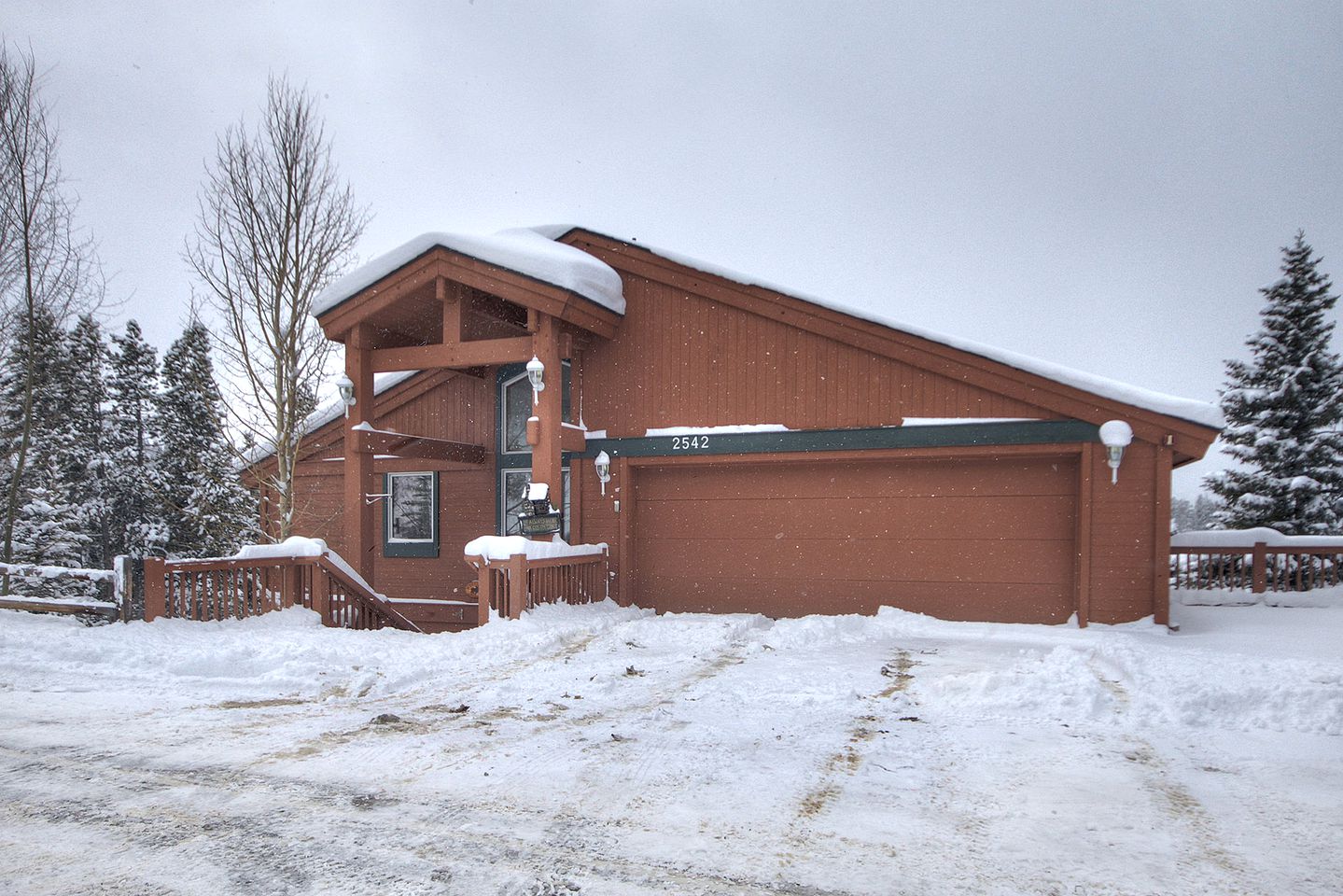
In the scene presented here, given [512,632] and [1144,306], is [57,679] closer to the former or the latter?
[512,632]

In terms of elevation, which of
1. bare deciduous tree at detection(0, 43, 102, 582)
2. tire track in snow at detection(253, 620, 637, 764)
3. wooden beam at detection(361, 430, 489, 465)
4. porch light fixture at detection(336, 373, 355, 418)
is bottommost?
tire track in snow at detection(253, 620, 637, 764)

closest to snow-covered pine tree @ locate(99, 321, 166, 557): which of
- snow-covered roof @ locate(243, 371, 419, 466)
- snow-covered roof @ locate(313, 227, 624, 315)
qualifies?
snow-covered roof @ locate(243, 371, 419, 466)

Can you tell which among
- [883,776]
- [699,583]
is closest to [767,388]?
[699,583]

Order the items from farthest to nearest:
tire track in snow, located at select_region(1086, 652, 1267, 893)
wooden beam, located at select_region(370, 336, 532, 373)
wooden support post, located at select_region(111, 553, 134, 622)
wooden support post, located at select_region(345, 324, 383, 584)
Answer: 1. wooden support post, located at select_region(345, 324, 383, 584)
2. wooden beam, located at select_region(370, 336, 532, 373)
3. wooden support post, located at select_region(111, 553, 134, 622)
4. tire track in snow, located at select_region(1086, 652, 1267, 893)

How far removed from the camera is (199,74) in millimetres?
18656

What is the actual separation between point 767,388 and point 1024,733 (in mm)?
6551

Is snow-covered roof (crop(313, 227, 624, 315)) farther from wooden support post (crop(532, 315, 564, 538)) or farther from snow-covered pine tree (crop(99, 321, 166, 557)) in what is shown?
snow-covered pine tree (crop(99, 321, 166, 557))

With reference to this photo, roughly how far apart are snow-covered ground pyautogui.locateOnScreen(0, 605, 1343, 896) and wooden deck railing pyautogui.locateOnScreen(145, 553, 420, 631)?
0.88 m

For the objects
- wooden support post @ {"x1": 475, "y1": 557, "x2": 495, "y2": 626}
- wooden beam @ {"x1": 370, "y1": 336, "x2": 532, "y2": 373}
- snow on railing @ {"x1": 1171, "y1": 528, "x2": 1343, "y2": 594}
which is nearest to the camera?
wooden support post @ {"x1": 475, "y1": 557, "x2": 495, "y2": 626}

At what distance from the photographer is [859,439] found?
10062 mm

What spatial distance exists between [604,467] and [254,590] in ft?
15.8

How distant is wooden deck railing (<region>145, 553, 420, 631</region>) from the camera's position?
325 inches

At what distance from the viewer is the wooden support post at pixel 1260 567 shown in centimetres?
1088

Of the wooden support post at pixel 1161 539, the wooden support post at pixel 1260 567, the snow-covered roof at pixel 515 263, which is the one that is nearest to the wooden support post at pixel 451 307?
the snow-covered roof at pixel 515 263
